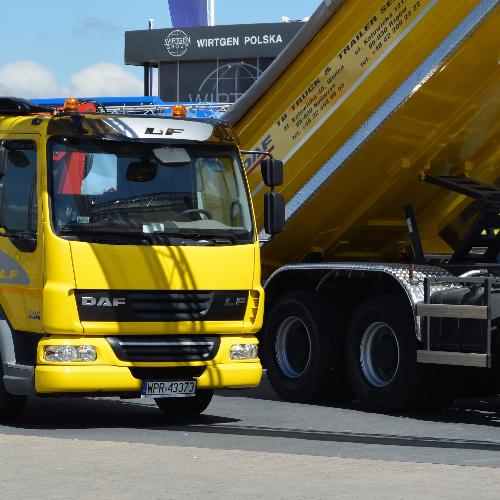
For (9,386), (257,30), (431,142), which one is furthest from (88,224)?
(257,30)

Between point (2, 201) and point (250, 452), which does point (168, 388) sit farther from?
point (2, 201)

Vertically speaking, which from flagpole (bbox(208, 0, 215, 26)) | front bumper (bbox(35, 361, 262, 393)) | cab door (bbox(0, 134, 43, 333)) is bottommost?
front bumper (bbox(35, 361, 262, 393))

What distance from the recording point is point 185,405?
10.3m

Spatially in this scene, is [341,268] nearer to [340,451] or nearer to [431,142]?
[431,142]

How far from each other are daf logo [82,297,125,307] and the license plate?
70 cm

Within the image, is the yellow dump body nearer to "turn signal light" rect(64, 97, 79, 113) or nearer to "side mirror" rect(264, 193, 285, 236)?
"side mirror" rect(264, 193, 285, 236)

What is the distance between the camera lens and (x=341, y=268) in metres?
10.8

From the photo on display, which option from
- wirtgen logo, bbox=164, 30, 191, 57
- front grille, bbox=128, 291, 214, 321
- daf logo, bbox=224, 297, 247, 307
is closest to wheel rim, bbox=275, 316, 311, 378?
daf logo, bbox=224, 297, 247, 307

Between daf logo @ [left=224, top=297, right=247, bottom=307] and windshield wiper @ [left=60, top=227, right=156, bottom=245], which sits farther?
daf logo @ [left=224, top=297, right=247, bottom=307]

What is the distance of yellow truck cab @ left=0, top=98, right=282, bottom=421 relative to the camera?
8898 mm

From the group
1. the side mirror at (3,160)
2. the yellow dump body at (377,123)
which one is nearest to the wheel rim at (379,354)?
the yellow dump body at (377,123)

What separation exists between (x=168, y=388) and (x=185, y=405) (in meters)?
1.18

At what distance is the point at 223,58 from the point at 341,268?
48350 millimetres

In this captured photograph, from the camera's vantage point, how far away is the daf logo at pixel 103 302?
8.91m
